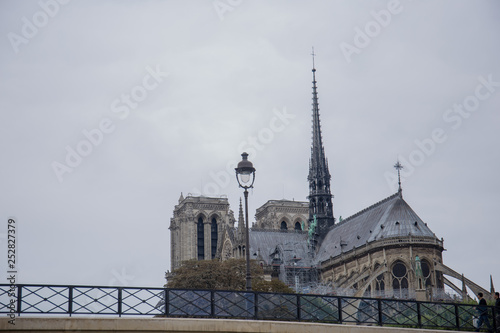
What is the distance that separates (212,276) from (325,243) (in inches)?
924

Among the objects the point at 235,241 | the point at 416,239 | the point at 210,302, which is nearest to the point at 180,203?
the point at 235,241

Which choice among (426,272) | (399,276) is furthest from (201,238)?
(426,272)

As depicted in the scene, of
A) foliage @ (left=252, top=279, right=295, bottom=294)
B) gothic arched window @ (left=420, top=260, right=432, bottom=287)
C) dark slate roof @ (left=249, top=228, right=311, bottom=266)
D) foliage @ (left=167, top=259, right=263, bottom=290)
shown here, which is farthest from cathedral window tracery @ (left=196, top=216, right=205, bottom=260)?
gothic arched window @ (left=420, top=260, right=432, bottom=287)

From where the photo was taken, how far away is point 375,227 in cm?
7988

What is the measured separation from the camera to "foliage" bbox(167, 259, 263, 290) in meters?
74.4

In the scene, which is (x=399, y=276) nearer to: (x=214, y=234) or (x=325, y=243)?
(x=325, y=243)

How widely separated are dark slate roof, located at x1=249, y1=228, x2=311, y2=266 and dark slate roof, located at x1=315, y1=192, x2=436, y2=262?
3.24 meters

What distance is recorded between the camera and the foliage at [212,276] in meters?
74.4

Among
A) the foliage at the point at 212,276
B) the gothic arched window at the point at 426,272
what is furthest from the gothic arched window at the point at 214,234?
the gothic arched window at the point at 426,272

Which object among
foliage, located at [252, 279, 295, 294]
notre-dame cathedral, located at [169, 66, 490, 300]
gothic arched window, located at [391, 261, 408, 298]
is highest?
notre-dame cathedral, located at [169, 66, 490, 300]

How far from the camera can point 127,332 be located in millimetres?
21844

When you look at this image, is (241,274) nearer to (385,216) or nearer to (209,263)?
(209,263)

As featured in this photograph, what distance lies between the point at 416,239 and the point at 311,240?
24.2 meters

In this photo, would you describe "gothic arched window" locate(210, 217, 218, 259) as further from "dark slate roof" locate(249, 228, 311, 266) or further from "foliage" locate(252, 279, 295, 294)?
"foliage" locate(252, 279, 295, 294)
